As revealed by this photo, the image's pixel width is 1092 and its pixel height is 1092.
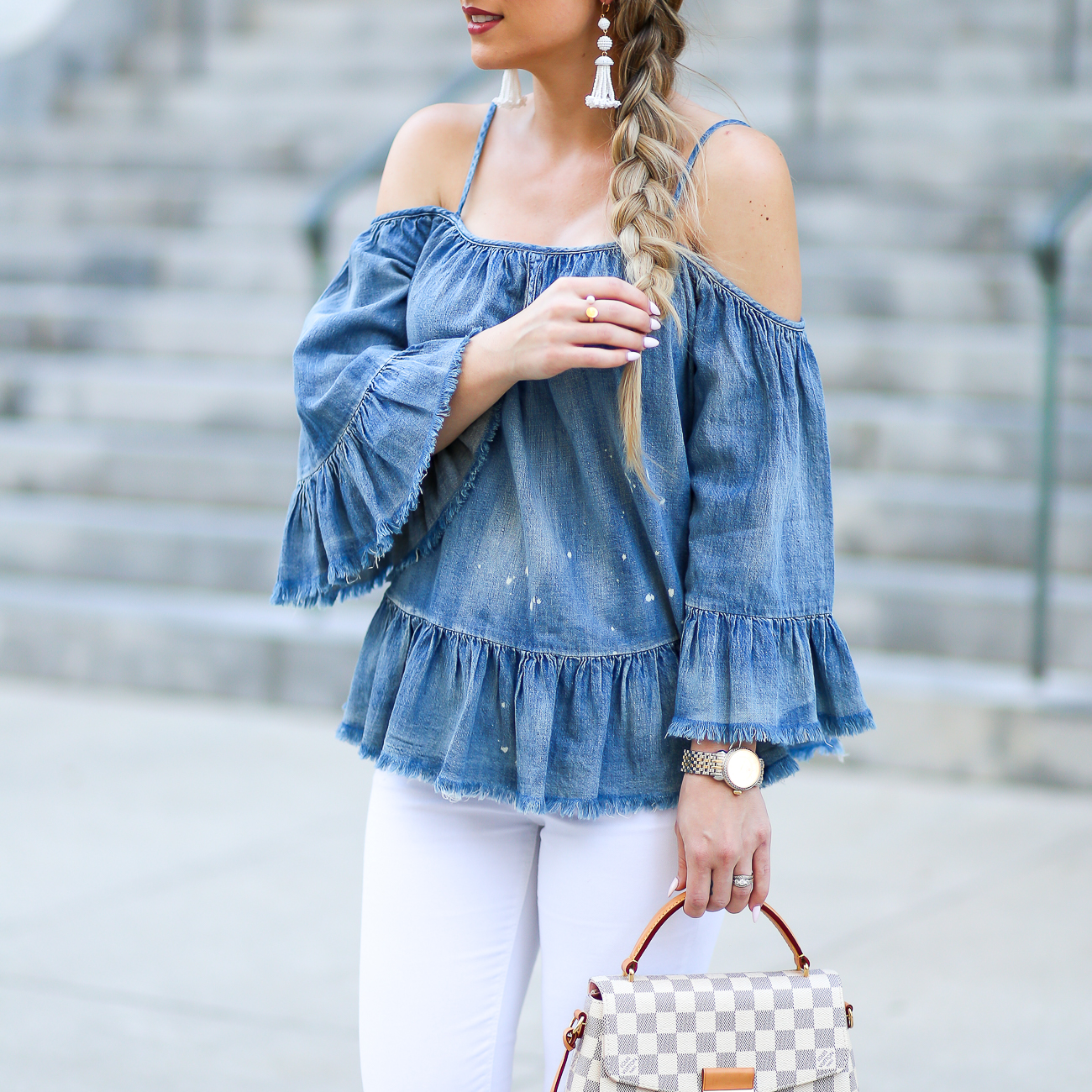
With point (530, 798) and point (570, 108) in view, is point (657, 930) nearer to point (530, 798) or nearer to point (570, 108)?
point (530, 798)

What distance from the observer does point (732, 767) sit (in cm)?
186

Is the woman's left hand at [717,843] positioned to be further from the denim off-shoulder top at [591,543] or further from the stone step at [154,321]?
the stone step at [154,321]

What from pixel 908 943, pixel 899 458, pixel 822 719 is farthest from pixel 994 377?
pixel 822 719

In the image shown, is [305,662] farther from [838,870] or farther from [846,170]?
[846,170]

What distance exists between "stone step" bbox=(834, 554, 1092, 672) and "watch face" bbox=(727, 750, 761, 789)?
3.53 metres

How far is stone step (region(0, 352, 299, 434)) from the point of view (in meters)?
7.02

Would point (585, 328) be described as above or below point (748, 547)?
above

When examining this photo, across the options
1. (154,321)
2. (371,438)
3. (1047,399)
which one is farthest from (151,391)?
(371,438)

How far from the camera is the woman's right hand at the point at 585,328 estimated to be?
1782mm

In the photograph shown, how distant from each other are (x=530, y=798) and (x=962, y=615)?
3687 mm

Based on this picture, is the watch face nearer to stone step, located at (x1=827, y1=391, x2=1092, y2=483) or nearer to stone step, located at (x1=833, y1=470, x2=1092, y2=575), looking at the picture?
stone step, located at (x1=833, y1=470, x2=1092, y2=575)

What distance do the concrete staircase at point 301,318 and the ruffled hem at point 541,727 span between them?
243 centimetres

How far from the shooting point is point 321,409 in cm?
202

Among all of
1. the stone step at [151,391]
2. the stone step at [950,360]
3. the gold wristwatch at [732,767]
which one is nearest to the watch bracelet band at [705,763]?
the gold wristwatch at [732,767]
